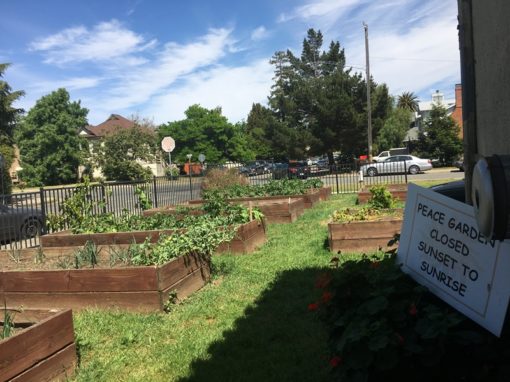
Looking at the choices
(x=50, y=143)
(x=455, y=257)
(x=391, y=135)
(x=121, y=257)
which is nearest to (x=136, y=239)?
(x=121, y=257)

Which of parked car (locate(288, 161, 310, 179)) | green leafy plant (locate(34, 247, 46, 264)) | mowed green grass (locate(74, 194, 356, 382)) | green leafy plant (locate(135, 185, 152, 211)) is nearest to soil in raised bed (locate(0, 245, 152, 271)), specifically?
green leafy plant (locate(34, 247, 46, 264))

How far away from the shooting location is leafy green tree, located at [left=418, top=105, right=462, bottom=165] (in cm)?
4134

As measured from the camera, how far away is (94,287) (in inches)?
207

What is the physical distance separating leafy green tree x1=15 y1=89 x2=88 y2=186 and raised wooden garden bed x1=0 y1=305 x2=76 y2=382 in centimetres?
5414

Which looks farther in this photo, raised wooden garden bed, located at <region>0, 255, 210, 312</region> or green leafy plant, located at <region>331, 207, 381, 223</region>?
green leafy plant, located at <region>331, 207, 381, 223</region>

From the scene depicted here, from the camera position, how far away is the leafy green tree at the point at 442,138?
41.3 m

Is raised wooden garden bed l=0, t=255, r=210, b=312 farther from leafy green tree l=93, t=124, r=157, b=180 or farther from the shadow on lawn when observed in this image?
leafy green tree l=93, t=124, r=157, b=180

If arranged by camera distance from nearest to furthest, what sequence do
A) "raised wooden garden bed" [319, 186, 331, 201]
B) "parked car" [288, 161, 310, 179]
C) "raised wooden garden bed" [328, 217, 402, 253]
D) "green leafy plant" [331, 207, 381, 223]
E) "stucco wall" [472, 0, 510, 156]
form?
"stucco wall" [472, 0, 510, 156] < "raised wooden garden bed" [328, 217, 402, 253] < "green leafy plant" [331, 207, 381, 223] < "raised wooden garden bed" [319, 186, 331, 201] < "parked car" [288, 161, 310, 179]

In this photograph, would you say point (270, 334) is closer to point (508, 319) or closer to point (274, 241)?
point (508, 319)

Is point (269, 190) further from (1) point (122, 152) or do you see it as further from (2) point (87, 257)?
(1) point (122, 152)

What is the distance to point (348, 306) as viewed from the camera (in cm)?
256

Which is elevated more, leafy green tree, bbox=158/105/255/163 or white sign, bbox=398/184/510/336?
leafy green tree, bbox=158/105/255/163

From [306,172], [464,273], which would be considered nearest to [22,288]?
[464,273]

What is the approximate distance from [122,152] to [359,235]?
38.8m
